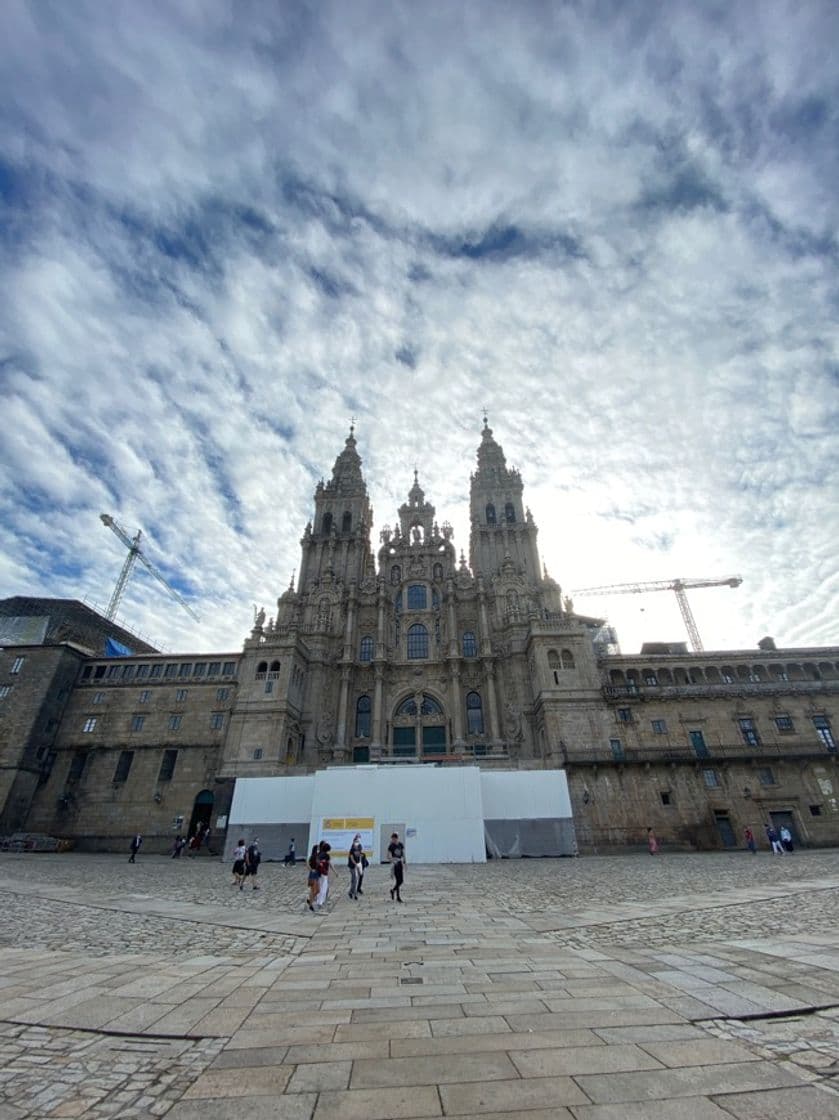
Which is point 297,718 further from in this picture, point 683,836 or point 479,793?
point 683,836

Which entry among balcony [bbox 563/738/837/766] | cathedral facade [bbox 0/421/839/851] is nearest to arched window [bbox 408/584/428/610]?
cathedral facade [bbox 0/421/839/851]

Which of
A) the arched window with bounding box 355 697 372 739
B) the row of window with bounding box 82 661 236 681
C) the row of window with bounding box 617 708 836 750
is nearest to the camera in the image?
the row of window with bounding box 617 708 836 750

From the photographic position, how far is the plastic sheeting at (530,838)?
29906 mm

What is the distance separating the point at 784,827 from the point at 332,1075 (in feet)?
137

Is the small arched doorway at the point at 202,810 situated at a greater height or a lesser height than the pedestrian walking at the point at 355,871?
greater

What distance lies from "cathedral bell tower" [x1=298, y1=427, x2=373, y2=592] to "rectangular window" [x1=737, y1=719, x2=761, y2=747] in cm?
3455

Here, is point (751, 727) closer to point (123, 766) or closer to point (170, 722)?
point (170, 722)

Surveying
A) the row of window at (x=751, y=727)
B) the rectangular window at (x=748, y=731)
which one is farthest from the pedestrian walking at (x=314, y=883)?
the rectangular window at (x=748, y=731)

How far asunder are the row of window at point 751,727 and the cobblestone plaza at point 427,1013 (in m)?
26.3

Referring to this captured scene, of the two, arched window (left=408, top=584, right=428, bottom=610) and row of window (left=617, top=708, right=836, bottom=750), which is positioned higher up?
arched window (left=408, top=584, right=428, bottom=610)

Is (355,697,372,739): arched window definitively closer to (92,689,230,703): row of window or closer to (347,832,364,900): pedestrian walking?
(92,689,230,703): row of window

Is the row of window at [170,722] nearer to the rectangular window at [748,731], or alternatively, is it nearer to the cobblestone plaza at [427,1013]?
the cobblestone plaza at [427,1013]

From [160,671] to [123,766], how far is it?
809 cm

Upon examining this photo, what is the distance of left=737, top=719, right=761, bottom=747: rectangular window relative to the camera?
37844 mm
